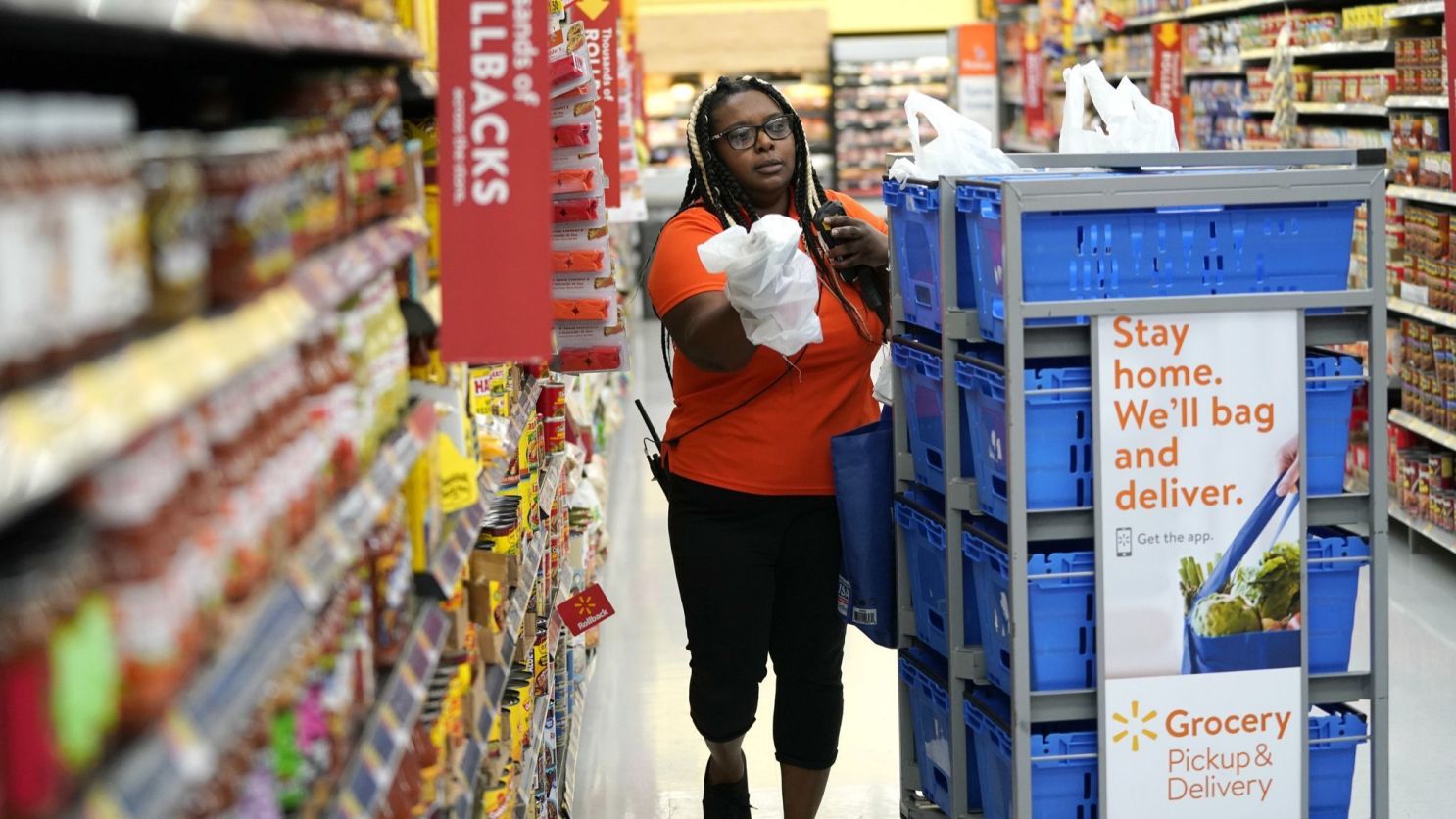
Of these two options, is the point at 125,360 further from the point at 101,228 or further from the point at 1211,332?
the point at 1211,332

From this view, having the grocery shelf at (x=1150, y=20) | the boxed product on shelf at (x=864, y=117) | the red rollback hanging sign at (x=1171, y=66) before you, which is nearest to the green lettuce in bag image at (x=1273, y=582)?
the red rollback hanging sign at (x=1171, y=66)

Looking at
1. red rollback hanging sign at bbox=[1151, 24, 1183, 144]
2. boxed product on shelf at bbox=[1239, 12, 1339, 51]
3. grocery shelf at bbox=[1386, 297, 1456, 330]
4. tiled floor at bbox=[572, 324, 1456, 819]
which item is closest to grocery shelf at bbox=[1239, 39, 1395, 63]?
boxed product on shelf at bbox=[1239, 12, 1339, 51]

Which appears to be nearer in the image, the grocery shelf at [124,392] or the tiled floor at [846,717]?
the grocery shelf at [124,392]

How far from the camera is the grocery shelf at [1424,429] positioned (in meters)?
6.41

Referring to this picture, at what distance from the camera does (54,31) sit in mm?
1067

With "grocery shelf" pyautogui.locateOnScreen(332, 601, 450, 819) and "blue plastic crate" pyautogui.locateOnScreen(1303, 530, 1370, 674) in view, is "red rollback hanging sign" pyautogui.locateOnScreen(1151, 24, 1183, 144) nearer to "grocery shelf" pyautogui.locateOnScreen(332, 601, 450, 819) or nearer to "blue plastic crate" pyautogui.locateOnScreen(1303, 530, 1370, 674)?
"blue plastic crate" pyautogui.locateOnScreen(1303, 530, 1370, 674)

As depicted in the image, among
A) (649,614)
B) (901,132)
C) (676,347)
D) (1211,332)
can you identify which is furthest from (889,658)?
(901,132)

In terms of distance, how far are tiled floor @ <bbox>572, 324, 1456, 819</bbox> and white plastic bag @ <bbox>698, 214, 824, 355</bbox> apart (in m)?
1.66

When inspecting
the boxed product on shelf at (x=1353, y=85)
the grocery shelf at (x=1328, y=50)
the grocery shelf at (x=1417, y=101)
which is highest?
the grocery shelf at (x=1328, y=50)

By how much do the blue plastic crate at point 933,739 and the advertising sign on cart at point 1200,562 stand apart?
1.49 ft

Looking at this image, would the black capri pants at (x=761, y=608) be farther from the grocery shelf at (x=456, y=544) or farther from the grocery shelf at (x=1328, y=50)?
the grocery shelf at (x=1328, y=50)

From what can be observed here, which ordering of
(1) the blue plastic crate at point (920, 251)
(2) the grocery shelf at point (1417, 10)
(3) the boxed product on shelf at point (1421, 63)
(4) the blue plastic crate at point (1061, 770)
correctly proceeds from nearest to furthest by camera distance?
(4) the blue plastic crate at point (1061, 770)
(1) the blue plastic crate at point (920, 251)
(2) the grocery shelf at point (1417, 10)
(3) the boxed product on shelf at point (1421, 63)

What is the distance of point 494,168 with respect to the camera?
1.81 metres

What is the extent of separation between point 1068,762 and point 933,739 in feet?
1.83
